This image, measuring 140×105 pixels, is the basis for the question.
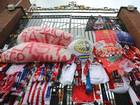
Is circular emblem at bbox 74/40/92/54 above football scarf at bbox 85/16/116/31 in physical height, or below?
below

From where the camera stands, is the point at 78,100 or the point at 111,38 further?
the point at 111,38

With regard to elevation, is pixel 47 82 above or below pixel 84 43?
below

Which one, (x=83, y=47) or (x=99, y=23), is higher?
(x=99, y=23)

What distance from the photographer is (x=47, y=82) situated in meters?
2.59

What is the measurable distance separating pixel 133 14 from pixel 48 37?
5.42 ft

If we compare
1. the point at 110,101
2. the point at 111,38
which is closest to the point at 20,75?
the point at 110,101

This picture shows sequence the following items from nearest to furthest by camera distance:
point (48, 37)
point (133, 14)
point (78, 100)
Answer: point (78, 100) < point (48, 37) < point (133, 14)

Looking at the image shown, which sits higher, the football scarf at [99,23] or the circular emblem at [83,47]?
the football scarf at [99,23]

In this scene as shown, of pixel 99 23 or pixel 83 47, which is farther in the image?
pixel 99 23

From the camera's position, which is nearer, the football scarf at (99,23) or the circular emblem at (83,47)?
the circular emblem at (83,47)

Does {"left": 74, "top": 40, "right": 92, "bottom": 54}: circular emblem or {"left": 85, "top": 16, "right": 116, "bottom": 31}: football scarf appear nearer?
{"left": 74, "top": 40, "right": 92, "bottom": 54}: circular emblem

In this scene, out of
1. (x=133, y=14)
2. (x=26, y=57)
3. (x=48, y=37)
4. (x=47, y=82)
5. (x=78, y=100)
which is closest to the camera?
(x=78, y=100)

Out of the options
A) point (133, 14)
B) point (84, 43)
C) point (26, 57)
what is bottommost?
point (26, 57)

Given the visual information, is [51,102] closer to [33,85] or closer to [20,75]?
[33,85]
